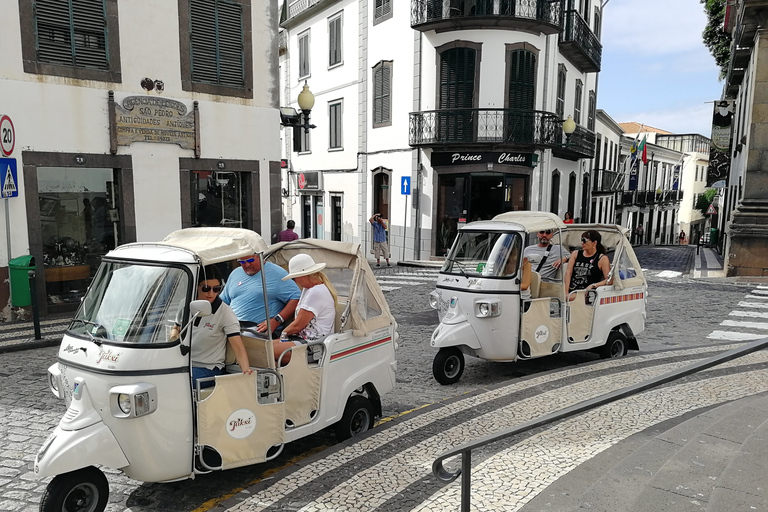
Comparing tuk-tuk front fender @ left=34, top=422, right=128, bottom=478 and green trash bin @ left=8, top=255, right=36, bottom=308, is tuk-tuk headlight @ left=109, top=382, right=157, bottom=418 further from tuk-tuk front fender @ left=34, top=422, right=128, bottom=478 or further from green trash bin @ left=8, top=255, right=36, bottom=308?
green trash bin @ left=8, top=255, right=36, bottom=308

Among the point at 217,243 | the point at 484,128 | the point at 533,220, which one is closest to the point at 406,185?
the point at 484,128

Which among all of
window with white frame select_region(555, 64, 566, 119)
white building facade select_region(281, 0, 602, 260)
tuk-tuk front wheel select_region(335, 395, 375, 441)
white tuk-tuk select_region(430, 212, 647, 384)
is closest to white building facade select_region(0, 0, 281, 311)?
white building facade select_region(281, 0, 602, 260)

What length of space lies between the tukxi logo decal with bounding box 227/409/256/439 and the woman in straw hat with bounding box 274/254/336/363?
2.89ft

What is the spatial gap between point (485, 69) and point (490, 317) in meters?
16.2

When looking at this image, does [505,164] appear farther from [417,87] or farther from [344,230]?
[344,230]

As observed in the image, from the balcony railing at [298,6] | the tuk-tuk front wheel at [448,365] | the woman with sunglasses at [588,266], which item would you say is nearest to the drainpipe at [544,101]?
the balcony railing at [298,6]

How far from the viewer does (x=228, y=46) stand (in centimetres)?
1377

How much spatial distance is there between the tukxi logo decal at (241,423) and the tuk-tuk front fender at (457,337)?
10.9 feet

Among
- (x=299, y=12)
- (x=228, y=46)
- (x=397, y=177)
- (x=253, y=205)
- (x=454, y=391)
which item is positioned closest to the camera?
(x=454, y=391)

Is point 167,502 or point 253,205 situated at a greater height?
point 253,205

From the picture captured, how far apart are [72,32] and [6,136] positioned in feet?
8.12

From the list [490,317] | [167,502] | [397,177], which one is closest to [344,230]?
[397,177]

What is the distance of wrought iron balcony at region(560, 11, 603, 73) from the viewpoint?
24156 mm

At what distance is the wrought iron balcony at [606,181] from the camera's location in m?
33.7
